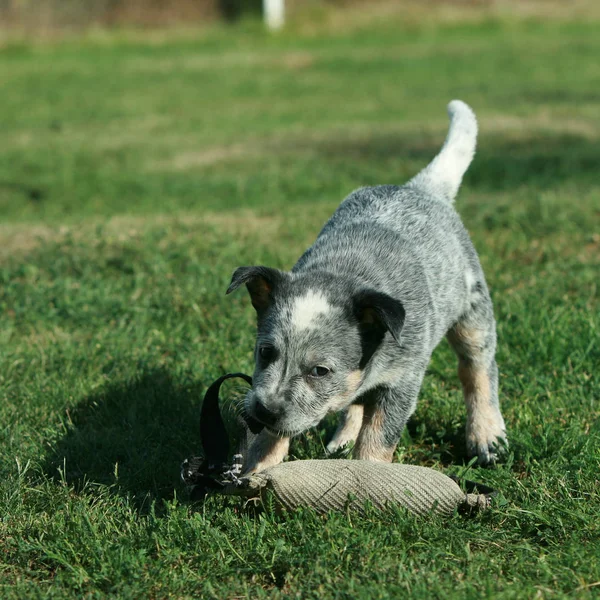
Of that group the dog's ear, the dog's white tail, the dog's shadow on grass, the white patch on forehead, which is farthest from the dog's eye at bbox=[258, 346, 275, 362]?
the dog's white tail

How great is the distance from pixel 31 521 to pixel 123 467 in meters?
0.58

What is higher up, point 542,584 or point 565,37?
point 565,37

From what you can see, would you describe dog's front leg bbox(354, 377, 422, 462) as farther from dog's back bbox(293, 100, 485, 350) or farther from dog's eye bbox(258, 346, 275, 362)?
dog's eye bbox(258, 346, 275, 362)

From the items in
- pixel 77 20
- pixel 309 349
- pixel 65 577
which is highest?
pixel 77 20

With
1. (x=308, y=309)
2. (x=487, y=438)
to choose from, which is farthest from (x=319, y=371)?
(x=487, y=438)

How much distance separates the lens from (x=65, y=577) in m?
3.47

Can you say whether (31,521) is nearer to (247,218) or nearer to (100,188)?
(247,218)

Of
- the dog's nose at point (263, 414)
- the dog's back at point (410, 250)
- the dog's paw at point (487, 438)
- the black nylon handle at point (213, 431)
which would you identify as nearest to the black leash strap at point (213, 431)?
the black nylon handle at point (213, 431)

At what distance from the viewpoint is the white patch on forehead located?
3715 millimetres

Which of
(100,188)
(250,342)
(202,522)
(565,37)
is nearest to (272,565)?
(202,522)

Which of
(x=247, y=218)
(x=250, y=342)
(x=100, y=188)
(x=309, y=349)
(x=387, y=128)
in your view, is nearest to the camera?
(x=309, y=349)

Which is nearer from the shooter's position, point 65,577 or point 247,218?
point 65,577

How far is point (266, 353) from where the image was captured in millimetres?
3740

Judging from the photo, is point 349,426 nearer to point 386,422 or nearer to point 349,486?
point 386,422
